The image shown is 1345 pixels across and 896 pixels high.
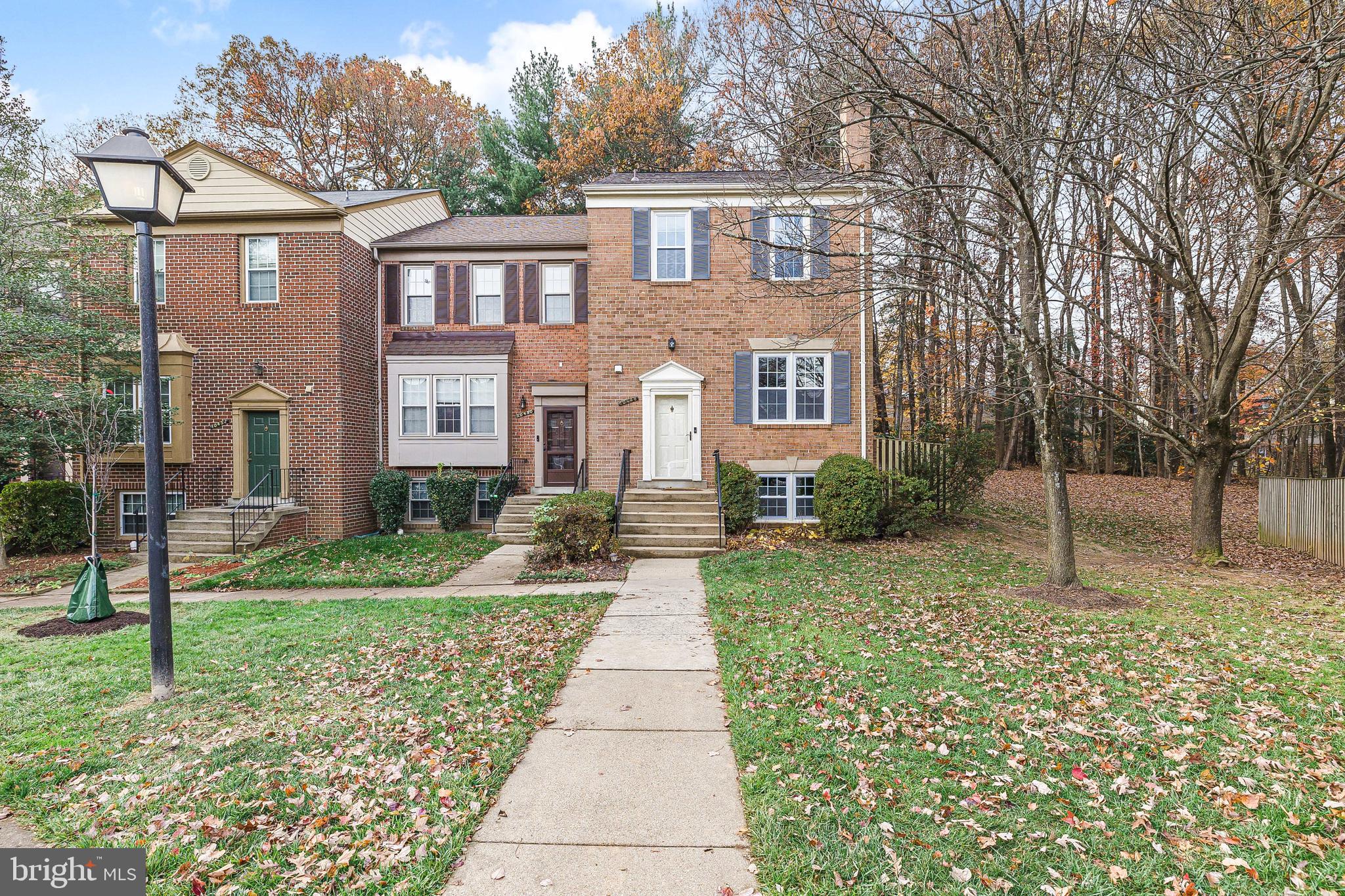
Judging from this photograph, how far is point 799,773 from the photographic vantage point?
339cm

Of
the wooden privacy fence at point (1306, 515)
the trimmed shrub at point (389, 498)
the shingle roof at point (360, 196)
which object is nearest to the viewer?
the wooden privacy fence at point (1306, 515)

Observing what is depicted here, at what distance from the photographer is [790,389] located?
41.8 feet

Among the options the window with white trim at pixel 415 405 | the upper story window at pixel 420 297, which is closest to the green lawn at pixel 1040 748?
the window with white trim at pixel 415 405

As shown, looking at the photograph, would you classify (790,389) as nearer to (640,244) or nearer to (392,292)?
(640,244)

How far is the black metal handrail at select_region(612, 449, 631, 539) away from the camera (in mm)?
10945

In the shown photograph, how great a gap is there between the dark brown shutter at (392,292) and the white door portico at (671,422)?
622 centimetres

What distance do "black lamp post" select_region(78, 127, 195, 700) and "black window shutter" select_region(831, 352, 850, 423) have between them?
35.1ft

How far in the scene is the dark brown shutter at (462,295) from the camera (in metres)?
14.1

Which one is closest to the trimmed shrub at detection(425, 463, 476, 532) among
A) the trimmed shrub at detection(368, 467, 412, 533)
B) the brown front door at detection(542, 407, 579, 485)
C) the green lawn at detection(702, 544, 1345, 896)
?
the trimmed shrub at detection(368, 467, 412, 533)

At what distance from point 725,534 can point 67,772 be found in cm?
928

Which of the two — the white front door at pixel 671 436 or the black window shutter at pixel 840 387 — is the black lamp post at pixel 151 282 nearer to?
the white front door at pixel 671 436

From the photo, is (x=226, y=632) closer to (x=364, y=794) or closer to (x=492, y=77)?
(x=364, y=794)

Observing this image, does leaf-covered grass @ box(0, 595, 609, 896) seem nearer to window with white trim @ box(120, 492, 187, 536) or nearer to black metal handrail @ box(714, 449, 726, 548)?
black metal handrail @ box(714, 449, 726, 548)

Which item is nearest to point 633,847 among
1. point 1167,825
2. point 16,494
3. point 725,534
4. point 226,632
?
point 1167,825
